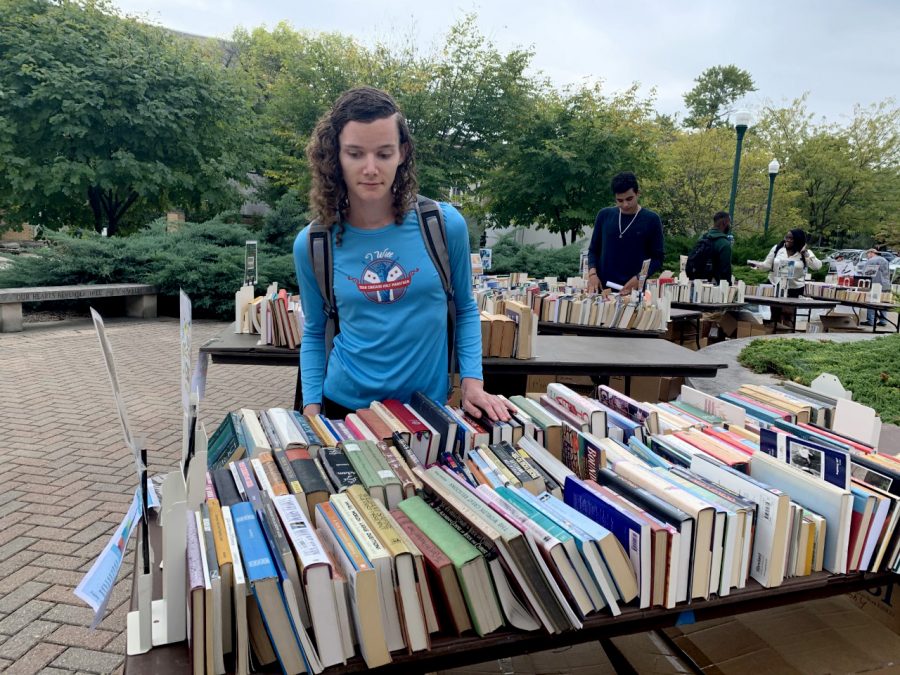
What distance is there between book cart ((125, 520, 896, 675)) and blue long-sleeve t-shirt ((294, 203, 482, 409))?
0.83 meters

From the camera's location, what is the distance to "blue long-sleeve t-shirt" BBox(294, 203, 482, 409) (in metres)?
2.09

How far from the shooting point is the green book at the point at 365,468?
1431 mm

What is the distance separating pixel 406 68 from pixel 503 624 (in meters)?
18.2

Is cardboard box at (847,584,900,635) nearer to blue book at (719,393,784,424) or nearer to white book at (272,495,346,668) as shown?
blue book at (719,393,784,424)

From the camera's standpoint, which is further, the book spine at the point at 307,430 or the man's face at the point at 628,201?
the man's face at the point at 628,201

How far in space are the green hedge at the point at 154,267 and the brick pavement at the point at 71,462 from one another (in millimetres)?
2115

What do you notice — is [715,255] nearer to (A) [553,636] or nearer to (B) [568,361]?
(B) [568,361]

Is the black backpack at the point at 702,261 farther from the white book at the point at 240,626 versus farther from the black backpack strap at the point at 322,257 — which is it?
the white book at the point at 240,626

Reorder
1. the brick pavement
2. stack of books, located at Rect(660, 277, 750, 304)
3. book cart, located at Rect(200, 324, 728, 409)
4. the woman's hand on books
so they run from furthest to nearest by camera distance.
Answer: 1. stack of books, located at Rect(660, 277, 750, 304)
2. book cart, located at Rect(200, 324, 728, 409)
3. the brick pavement
4. the woman's hand on books

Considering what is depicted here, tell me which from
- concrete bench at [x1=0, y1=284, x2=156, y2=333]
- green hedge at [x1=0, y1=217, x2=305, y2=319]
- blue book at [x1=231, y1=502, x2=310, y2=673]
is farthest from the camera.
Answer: green hedge at [x1=0, y1=217, x2=305, y2=319]

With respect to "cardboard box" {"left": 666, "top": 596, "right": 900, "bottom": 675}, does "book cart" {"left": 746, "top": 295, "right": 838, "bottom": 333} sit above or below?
above

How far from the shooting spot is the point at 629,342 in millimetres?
4664

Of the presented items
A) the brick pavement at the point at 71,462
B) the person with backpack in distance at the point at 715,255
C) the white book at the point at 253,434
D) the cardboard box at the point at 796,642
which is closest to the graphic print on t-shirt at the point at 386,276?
the white book at the point at 253,434

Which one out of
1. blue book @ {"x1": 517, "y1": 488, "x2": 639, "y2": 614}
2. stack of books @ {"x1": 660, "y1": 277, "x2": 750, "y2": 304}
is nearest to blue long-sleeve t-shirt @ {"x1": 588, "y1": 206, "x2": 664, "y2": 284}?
stack of books @ {"x1": 660, "y1": 277, "x2": 750, "y2": 304}
